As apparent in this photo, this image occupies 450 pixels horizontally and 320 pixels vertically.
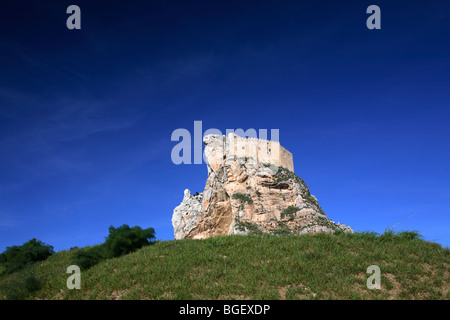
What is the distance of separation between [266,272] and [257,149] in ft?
172

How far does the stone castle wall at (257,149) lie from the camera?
205 feet

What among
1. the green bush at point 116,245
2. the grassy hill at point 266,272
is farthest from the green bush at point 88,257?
the grassy hill at point 266,272

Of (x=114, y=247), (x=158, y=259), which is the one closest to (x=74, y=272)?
(x=114, y=247)

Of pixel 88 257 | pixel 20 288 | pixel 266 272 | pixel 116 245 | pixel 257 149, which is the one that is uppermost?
pixel 257 149

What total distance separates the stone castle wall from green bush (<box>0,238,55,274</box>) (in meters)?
47.0

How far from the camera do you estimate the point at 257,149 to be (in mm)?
63062

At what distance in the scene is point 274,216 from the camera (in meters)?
56.5

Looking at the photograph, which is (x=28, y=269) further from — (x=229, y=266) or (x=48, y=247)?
(x=229, y=266)

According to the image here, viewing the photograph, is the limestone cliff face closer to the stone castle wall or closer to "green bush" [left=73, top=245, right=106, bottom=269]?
the stone castle wall

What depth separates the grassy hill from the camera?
10.3 meters

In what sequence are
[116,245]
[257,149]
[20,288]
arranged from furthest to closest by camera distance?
[257,149] < [116,245] < [20,288]

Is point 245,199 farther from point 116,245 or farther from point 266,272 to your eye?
point 266,272

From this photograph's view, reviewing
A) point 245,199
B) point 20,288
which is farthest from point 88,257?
point 245,199

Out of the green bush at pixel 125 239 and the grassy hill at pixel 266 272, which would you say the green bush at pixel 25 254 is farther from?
the green bush at pixel 125 239
